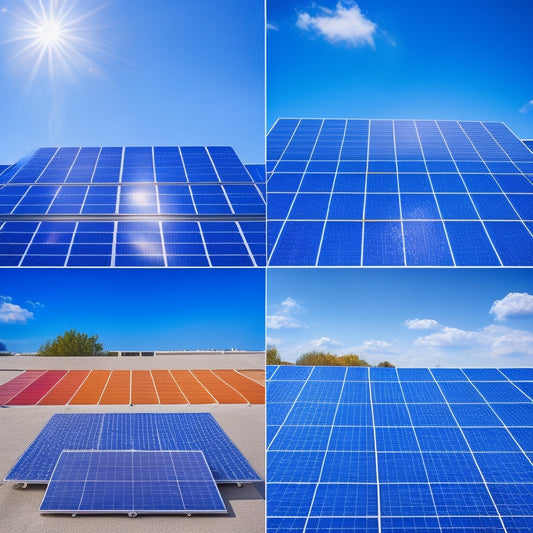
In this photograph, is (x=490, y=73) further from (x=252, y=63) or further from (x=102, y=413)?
(x=102, y=413)

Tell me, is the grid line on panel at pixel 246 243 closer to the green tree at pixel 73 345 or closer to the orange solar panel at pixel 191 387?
the orange solar panel at pixel 191 387

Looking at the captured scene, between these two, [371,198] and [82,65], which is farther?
[82,65]

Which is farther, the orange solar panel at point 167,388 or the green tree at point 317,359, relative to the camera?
the orange solar panel at point 167,388

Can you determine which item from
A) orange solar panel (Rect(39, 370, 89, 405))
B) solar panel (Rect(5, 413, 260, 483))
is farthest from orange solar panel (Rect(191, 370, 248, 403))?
orange solar panel (Rect(39, 370, 89, 405))

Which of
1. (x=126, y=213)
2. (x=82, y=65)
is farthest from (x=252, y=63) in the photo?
(x=126, y=213)

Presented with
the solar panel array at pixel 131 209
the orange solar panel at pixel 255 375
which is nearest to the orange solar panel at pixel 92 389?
the orange solar panel at pixel 255 375

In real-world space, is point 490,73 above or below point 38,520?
above

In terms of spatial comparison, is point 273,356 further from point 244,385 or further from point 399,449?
point 244,385
